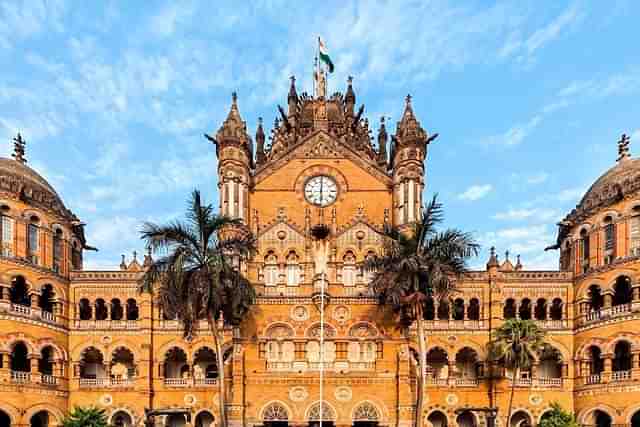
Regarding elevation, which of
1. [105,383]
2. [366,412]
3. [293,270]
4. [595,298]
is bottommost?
[366,412]

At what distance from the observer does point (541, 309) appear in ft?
166

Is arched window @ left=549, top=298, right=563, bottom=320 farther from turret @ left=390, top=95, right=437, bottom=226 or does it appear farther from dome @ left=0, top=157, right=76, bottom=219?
dome @ left=0, top=157, right=76, bottom=219

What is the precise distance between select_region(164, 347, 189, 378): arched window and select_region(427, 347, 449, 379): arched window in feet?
68.0

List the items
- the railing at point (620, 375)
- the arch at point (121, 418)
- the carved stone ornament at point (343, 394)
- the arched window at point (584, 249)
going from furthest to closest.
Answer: the arched window at point (584, 249)
the carved stone ornament at point (343, 394)
the arch at point (121, 418)
the railing at point (620, 375)

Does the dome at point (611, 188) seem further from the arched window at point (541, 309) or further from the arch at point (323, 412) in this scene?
the arch at point (323, 412)

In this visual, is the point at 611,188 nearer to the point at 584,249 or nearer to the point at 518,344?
the point at 584,249

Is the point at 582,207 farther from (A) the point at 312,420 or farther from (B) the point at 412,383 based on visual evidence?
(A) the point at 312,420

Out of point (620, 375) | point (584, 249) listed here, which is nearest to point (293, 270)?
point (584, 249)

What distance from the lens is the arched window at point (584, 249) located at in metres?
49.3

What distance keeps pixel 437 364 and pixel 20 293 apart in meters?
34.6

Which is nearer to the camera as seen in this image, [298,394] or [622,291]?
[622,291]

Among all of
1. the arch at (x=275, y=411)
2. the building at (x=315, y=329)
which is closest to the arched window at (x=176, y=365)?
the building at (x=315, y=329)

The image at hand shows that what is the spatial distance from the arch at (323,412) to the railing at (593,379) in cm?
2006

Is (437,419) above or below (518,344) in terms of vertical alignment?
below
